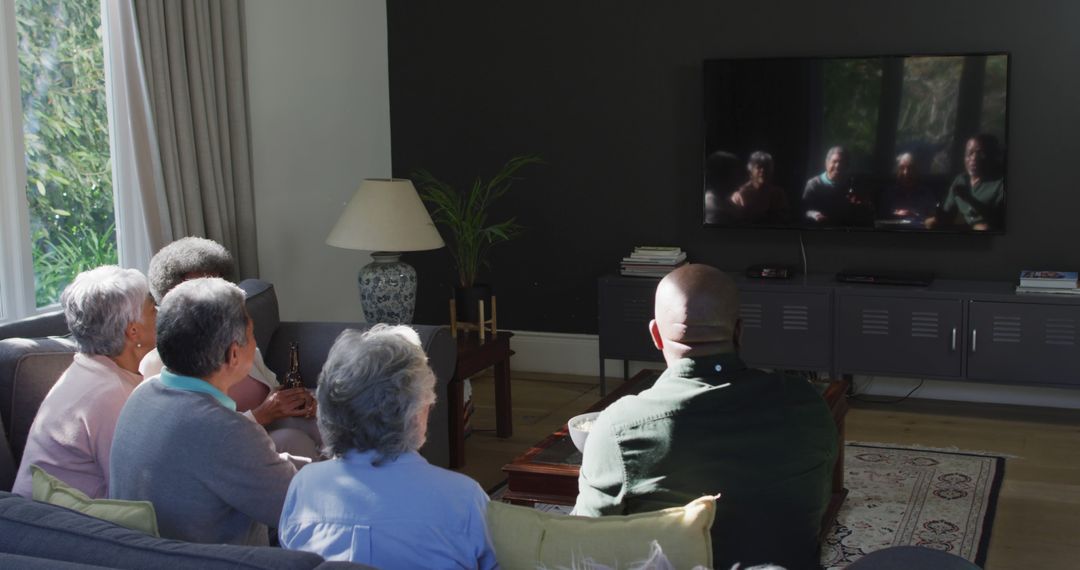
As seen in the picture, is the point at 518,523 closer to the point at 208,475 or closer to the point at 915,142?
the point at 208,475

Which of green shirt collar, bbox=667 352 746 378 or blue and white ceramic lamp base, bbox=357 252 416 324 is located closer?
green shirt collar, bbox=667 352 746 378

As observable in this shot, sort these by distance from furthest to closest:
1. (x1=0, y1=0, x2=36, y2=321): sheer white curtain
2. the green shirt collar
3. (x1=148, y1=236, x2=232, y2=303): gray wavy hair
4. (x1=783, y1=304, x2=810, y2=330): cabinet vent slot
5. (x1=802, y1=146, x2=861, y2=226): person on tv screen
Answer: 1. (x1=802, y1=146, x2=861, y2=226): person on tv screen
2. (x1=783, y1=304, x2=810, y2=330): cabinet vent slot
3. (x1=0, y1=0, x2=36, y2=321): sheer white curtain
4. (x1=148, y1=236, x2=232, y2=303): gray wavy hair
5. the green shirt collar

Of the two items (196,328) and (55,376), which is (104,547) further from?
(55,376)

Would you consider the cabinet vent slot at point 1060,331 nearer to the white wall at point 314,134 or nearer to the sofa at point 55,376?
the sofa at point 55,376

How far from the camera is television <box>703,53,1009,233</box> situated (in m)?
5.43

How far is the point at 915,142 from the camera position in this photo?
5.54 m

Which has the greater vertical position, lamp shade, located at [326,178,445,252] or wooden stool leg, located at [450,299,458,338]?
lamp shade, located at [326,178,445,252]

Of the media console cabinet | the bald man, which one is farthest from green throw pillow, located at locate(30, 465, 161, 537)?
the media console cabinet

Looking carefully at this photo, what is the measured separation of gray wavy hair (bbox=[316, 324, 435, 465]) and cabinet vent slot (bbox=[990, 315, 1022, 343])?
384 centimetres

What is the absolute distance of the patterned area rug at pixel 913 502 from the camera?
3.83 meters

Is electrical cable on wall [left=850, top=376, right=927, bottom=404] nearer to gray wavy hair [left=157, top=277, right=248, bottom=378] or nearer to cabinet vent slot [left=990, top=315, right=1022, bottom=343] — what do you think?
cabinet vent slot [left=990, top=315, right=1022, bottom=343]

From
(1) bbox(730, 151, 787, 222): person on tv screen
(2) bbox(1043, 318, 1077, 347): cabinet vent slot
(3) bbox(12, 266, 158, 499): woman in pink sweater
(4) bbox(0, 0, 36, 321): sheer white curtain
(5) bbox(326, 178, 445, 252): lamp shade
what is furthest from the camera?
(1) bbox(730, 151, 787, 222): person on tv screen

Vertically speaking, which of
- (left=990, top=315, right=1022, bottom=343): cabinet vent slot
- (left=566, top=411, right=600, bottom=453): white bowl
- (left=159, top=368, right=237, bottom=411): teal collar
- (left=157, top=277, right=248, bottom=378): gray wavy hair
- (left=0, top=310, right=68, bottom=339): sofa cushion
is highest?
(left=157, top=277, right=248, bottom=378): gray wavy hair

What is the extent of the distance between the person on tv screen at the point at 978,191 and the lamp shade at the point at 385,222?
97.3 inches
